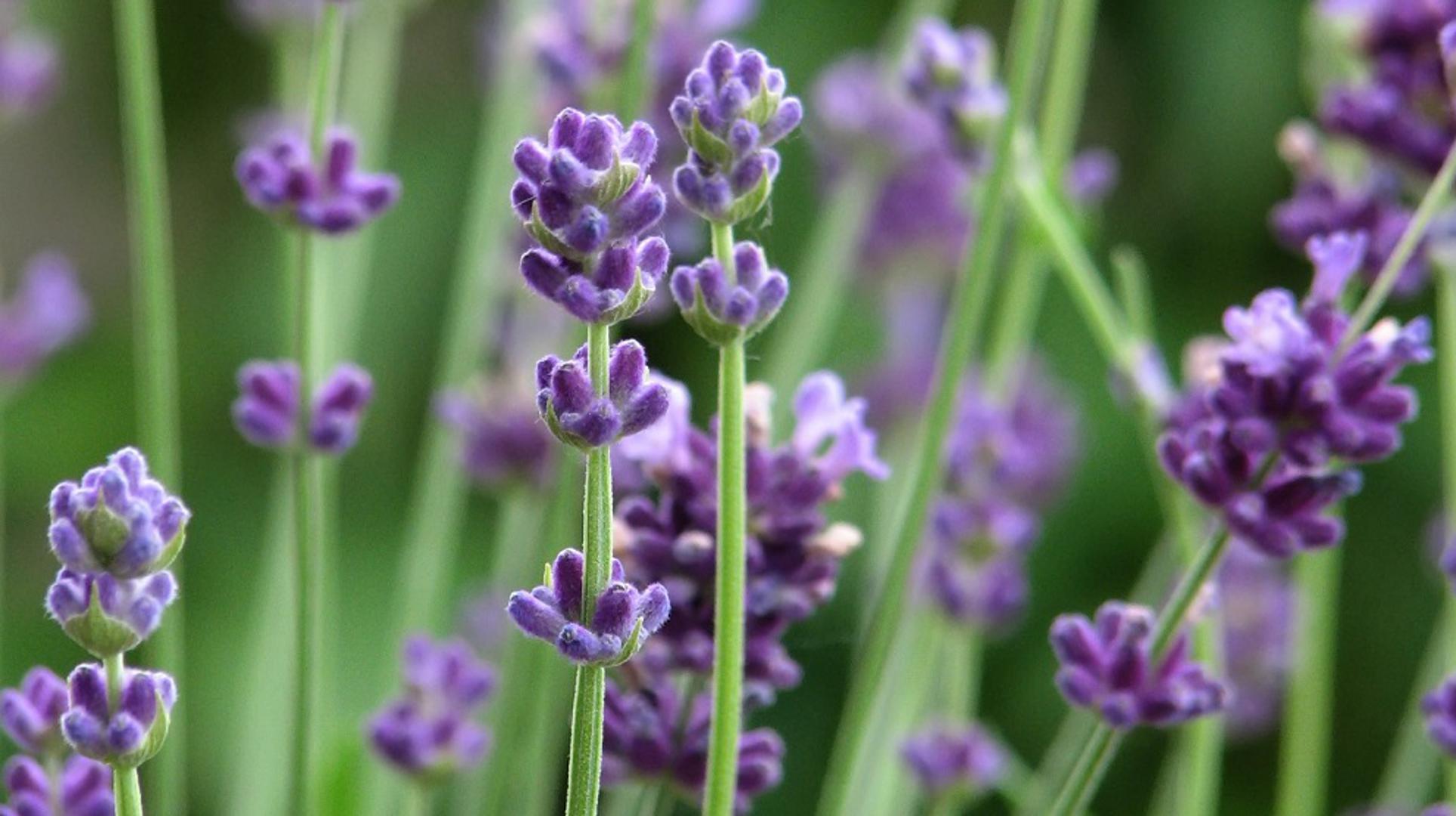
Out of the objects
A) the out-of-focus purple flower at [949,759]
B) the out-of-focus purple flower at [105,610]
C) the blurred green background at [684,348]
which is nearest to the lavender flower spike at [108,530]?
the out-of-focus purple flower at [105,610]

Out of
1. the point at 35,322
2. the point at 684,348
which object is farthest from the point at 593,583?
the point at 684,348

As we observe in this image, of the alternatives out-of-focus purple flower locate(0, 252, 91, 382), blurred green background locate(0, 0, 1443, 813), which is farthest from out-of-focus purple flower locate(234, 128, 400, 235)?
blurred green background locate(0, 0, 1443, 813)

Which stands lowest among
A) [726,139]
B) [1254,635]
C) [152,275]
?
[1254,635]

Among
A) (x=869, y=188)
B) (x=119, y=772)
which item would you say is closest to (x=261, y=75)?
(x=869, y=188)

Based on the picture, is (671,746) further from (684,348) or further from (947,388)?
(684,348)

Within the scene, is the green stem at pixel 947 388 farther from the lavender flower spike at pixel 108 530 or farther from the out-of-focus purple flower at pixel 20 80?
the out-of-focus purple flower at pixel 20 80

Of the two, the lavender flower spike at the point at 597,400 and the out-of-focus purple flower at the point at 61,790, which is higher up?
the lavender flower spike at the point at 597,400

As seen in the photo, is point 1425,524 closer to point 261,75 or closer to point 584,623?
point 261,75
